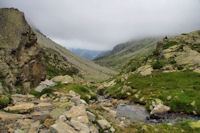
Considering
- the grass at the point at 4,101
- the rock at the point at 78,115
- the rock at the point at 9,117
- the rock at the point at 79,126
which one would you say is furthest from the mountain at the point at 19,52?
the rock at the point at 79,126

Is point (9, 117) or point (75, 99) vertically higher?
point (9, 117)

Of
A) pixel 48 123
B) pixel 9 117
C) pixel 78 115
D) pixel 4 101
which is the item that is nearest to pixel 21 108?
pixel 9 117

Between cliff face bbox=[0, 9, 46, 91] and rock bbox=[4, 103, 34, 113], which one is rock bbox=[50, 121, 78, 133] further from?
cliff face bbox=[0, 9, 46, 91]

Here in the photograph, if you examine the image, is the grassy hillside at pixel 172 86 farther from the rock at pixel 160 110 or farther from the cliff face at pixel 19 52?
the cliff face at pixel 19 52

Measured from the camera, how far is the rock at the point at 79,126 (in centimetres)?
942

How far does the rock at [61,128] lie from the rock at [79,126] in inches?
15.3

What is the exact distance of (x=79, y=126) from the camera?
9695mm

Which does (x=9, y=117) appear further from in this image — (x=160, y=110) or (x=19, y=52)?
(x=19, y=52)

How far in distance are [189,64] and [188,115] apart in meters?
35.8

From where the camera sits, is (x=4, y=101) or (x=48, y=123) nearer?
(x=48, y=123)

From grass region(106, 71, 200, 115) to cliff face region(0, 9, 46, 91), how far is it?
29425 mm

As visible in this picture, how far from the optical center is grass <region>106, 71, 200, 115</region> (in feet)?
85.7

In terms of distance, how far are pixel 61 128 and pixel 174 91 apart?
33748 mm

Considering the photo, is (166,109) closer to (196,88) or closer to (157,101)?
(157,101)
